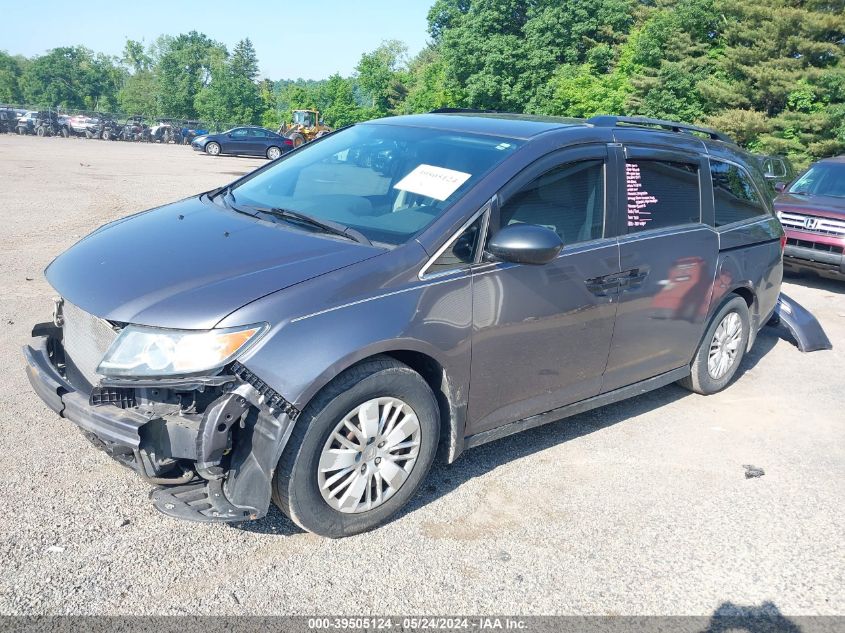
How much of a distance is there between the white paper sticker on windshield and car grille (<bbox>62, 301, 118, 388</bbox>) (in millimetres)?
1636

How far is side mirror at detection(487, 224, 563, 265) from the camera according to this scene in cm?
343

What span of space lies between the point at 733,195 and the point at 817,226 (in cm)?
491

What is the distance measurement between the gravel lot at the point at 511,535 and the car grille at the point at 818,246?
15.8 feet

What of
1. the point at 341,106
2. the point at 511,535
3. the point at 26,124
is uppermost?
the point at 341,106

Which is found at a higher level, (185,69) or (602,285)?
(185,69)

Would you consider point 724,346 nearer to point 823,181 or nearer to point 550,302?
point 550,302

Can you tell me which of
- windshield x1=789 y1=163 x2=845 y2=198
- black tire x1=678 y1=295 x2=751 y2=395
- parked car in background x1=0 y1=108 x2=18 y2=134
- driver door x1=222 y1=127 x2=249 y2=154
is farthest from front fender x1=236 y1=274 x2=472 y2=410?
parked car in background x1=0 y1=108 x2=18 y2=134

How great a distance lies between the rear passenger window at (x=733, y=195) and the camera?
16.6 ft

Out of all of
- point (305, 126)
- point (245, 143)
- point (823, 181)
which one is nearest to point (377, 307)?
point (823, 181)

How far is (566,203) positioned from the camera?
3.99 meters

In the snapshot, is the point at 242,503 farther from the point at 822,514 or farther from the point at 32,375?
the point at 822,514

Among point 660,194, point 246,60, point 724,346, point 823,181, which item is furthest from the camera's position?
point 246,60

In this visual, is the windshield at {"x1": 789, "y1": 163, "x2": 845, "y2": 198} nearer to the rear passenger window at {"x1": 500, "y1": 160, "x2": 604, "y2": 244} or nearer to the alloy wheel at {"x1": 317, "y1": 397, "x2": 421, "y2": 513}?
the rear passenger window at {"x1": 500, "y1": 160, "x2": 604, "y2": 244}

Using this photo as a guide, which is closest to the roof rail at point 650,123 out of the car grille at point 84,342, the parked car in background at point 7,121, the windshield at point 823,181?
the car grille at point 84,342
